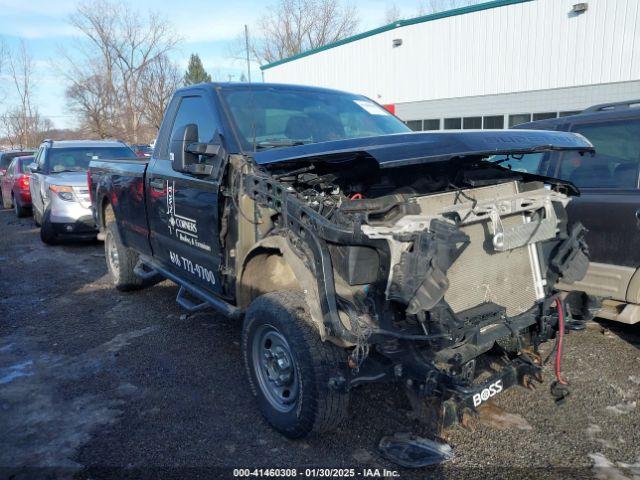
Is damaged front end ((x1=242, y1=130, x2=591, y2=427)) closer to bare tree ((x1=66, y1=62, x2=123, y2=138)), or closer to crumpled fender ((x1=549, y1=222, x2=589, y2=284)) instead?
crumpled fender ((x1=549, y1=222, x2=589, y2=284))

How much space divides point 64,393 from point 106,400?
0.39 meters

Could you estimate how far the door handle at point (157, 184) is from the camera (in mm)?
4602

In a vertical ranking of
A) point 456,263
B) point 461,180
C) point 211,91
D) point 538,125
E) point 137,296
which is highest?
point 211,91

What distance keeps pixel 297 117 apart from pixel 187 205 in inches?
45.7

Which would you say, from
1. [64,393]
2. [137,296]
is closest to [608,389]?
[64,393]

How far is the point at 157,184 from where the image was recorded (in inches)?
185

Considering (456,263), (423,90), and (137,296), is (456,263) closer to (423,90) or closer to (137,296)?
(137,296)

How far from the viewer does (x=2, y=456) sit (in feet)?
10.00

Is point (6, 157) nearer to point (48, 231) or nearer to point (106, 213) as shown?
point (48, 231)

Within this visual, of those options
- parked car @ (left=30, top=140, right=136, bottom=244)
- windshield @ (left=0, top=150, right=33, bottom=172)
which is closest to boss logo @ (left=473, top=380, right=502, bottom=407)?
parked car @ (left=30, top=140, right=136, bottom=244)

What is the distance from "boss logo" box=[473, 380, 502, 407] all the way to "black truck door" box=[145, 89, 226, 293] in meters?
2.10

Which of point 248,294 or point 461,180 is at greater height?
point 461,180

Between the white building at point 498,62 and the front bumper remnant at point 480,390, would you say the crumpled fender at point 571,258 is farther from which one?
the white building at point 498,62

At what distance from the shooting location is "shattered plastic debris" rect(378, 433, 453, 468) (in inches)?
114
